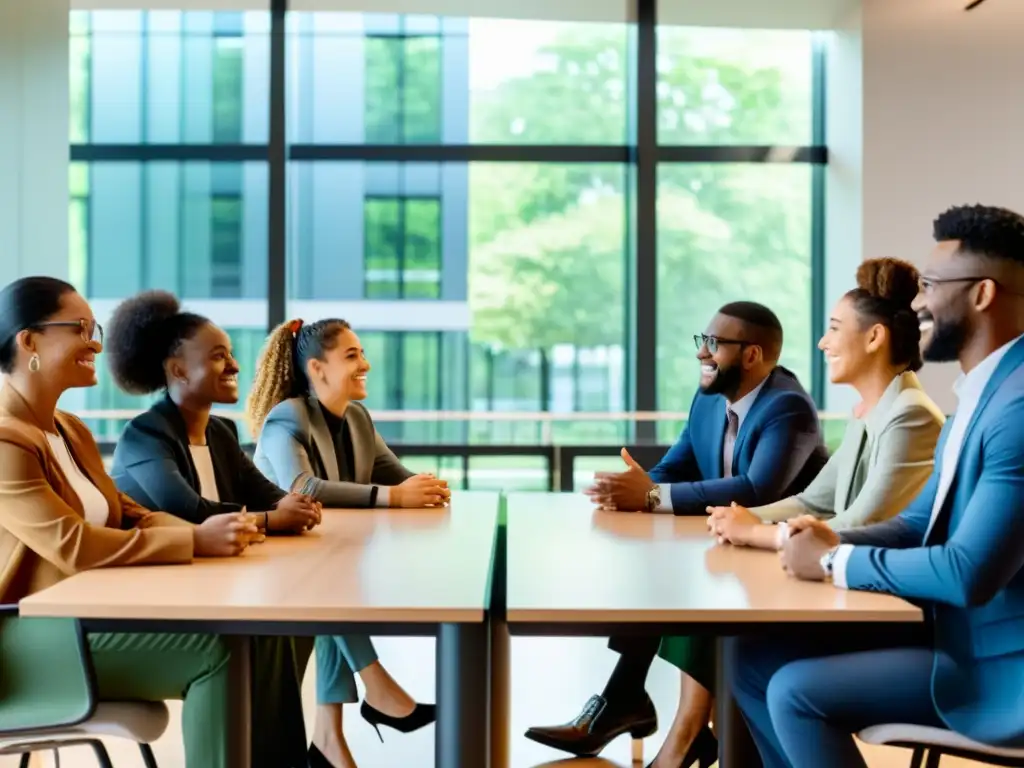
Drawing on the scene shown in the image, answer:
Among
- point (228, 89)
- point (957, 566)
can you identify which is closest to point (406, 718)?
point (957, 566)

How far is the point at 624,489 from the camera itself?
3.16 meters

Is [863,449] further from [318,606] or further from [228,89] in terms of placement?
[228,89]

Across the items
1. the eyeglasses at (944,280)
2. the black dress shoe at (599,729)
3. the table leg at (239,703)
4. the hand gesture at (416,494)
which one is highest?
the eyeglasses at (944,280)

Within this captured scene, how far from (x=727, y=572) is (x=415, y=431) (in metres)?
5.15

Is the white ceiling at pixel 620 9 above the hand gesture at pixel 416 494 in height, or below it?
above

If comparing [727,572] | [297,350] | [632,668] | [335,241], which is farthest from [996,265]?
[335,241]

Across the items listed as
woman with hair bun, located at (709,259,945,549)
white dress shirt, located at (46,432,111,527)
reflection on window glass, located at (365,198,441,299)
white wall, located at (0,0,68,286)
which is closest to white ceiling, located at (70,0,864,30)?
white wall, located at (0,0,68,286)

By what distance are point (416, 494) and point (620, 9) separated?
484 cm

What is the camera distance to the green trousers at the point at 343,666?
119 inches

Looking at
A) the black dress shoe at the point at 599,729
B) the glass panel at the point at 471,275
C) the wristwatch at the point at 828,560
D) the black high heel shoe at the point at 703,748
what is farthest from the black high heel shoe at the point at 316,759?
the glass panel at the point at 471,275

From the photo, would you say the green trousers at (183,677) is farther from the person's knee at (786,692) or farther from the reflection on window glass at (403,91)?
the reflection on window glass at (403,91)

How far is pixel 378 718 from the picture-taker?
10.1 feet

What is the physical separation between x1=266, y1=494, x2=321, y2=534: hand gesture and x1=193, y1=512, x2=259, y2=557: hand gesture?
0.34 m

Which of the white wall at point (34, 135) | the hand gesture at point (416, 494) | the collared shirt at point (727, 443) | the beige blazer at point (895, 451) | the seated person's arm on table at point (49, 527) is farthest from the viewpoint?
the white wall at point (34, 135)
